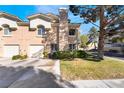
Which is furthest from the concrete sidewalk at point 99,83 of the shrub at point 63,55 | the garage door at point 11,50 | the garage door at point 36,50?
the garage door at point 11,50

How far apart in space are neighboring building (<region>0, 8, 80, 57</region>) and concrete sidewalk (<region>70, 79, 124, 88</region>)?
15.3 meters

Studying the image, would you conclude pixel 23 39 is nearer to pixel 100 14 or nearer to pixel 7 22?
pixel 7 22

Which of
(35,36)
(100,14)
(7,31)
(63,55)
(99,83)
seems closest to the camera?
(99,83)

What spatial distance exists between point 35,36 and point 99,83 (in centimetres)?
1692

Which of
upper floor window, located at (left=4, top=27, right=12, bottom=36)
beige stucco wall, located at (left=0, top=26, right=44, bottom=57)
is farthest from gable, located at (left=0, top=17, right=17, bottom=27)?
beige stucco wall, located at (left=0, top=26, right=44, bottom=57)

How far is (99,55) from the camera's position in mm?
20469

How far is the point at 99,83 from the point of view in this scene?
33.8ft

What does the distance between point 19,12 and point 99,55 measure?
41.1 ft

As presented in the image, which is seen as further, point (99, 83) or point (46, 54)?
point (46, 54)

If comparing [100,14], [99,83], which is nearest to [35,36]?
[100,14]

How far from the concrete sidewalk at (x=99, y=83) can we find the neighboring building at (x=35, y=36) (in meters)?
15.3

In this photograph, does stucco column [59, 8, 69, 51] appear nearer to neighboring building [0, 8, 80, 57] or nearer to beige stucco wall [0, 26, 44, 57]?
neighboring building [0, 8, 80, 57]

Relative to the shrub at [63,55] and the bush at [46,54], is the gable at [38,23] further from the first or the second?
the shrub at [63,55]
